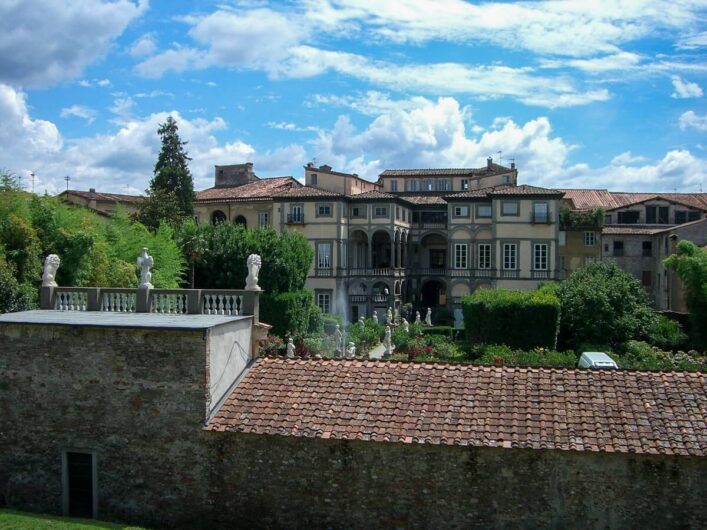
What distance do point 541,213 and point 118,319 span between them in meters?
46.4

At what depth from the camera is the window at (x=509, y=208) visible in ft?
187

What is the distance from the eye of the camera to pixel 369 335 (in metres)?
40.7

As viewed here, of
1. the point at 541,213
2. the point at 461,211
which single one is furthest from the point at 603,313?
the point at 461,211

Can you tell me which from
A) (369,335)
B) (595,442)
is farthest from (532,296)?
(595,442)

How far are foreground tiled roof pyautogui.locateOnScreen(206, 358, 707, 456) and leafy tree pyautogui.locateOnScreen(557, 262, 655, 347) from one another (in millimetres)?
22031

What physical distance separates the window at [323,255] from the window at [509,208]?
592 inches

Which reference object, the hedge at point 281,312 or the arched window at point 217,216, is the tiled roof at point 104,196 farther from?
the hedge at point 281,312

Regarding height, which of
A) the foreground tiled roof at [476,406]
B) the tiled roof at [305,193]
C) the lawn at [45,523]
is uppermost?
the tiled roof at [305,193]

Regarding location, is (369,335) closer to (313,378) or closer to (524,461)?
(313,378)

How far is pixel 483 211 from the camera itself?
2312 inches

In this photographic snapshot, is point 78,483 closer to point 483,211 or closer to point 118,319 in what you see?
point 118,319

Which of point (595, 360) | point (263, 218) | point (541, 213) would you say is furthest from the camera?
point (263, 218)

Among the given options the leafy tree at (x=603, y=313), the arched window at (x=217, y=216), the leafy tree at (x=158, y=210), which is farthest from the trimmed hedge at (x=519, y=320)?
the arched window at (x=217, y=216)

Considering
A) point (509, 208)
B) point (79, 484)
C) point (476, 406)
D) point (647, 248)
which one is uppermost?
point (509, 208)
